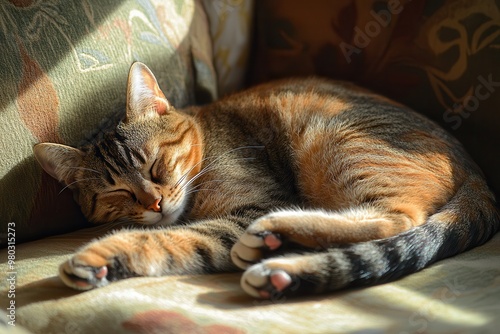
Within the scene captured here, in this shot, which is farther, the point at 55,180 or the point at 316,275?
the point at 55,180

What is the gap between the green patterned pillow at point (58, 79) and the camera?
1.69 metres

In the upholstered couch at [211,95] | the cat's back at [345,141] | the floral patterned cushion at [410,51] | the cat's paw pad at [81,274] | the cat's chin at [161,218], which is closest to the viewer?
the upholstered couch at [211,95]

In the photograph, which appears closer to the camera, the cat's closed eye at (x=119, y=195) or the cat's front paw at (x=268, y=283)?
the cat's front paw at (x=268, y=283)

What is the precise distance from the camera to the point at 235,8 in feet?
7.59

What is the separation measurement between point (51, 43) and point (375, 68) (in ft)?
3.79

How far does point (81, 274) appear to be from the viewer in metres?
1.34

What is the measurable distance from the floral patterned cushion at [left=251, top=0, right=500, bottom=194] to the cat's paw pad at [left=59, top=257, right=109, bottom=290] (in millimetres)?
→ 1257

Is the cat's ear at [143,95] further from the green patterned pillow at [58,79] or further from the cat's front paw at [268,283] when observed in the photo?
the cat's front paw at [268,283]

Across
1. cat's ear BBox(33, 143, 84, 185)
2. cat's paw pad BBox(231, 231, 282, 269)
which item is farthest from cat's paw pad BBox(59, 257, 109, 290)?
cat's ear BBox(33, 143, 84, 185)

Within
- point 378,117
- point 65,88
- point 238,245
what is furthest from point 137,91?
point 378,117

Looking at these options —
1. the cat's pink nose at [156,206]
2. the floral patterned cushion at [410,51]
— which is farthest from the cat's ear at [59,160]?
the floral patterned cushion at [410,51]

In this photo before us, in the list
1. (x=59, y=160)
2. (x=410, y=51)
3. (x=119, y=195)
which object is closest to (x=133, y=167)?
(x=119, y=195)

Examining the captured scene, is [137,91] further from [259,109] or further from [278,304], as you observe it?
[278,304]

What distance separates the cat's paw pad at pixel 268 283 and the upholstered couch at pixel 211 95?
23 millimetres
